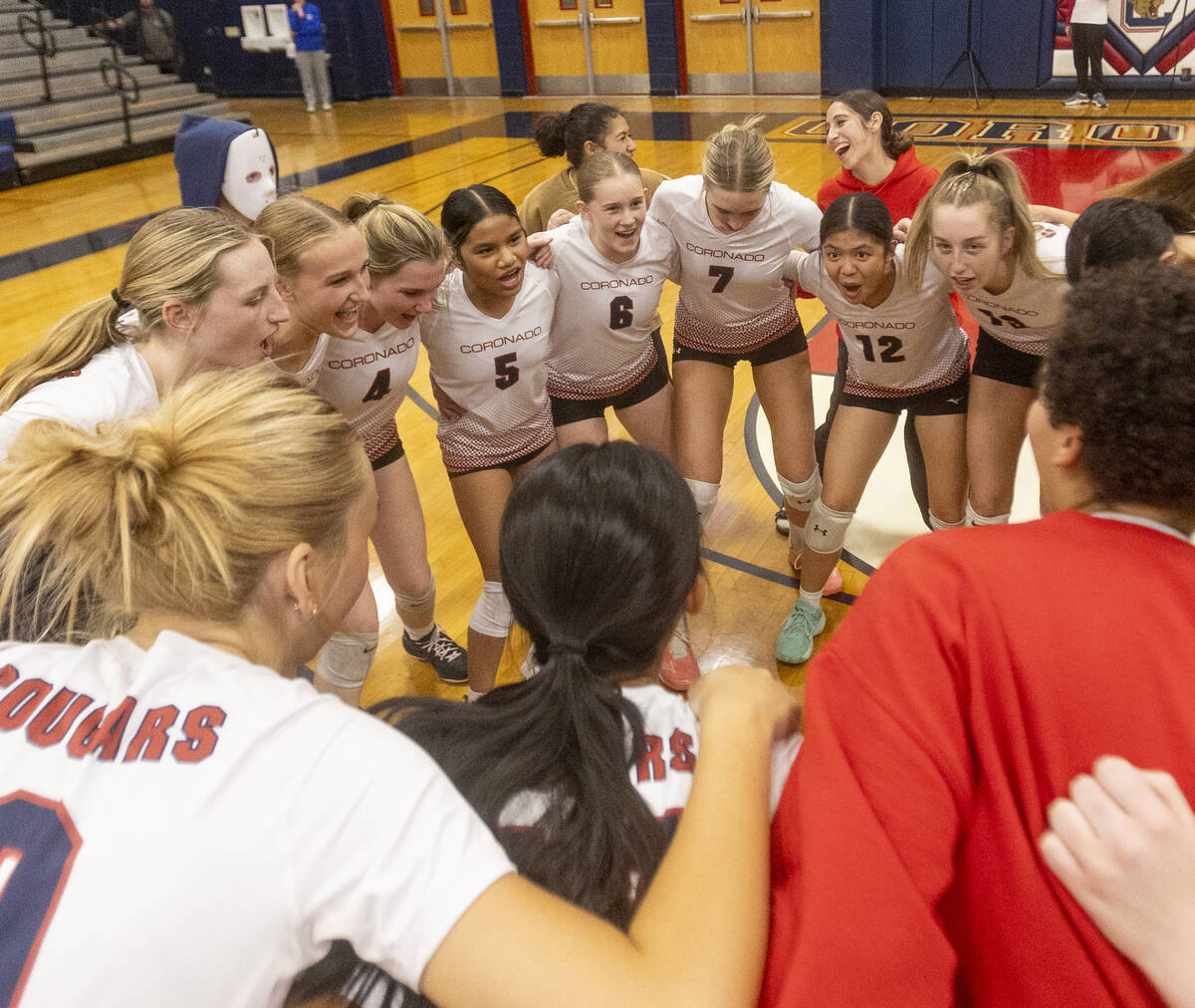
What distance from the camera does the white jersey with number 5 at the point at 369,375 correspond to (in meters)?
2.92

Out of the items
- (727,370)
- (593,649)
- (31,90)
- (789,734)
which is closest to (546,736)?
(593,649)

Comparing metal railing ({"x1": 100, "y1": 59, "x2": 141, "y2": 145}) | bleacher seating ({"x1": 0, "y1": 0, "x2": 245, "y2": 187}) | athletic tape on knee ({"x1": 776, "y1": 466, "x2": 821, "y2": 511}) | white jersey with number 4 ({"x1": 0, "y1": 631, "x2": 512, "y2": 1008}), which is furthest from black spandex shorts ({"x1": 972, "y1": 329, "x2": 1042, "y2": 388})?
metal railing ({"x1": 100, "y1": 59, "x2": 141, "y2": 145})

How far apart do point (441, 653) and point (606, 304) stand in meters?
1.40

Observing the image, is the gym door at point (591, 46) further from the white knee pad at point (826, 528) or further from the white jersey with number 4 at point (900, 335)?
the white knee pad at point (826, 528)

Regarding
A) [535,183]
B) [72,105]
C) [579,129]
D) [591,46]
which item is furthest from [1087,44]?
[72,105]

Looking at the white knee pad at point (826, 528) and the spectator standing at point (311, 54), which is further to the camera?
the spectator standing at point (311, 54)

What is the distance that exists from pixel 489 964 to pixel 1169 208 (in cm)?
248

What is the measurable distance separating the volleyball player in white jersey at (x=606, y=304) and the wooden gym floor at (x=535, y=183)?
787 mm

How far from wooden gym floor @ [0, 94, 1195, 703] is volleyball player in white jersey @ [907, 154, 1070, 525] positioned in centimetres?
80

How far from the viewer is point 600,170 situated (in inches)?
127

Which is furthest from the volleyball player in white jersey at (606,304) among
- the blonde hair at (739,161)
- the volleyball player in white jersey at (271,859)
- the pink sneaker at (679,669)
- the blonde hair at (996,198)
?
the volleyball player in white jersey at (271,859)

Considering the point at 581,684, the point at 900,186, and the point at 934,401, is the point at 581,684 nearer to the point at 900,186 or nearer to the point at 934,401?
the point at 934,401

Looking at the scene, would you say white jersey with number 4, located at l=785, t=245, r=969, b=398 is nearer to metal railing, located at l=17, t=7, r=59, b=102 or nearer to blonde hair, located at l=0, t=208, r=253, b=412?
blonde hair, located at l=0, t=208, r=253, b=412

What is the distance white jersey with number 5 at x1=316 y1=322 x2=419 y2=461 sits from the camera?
2.92m
